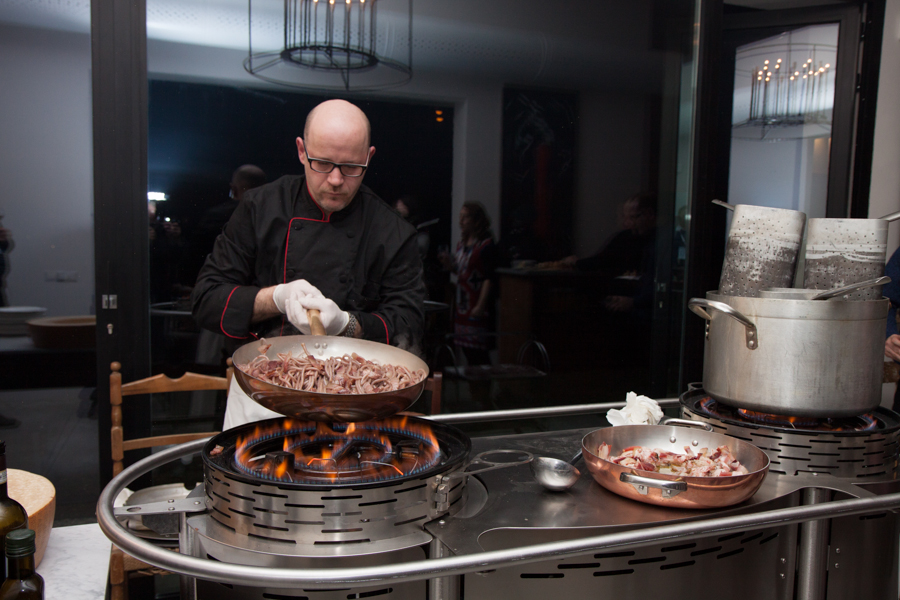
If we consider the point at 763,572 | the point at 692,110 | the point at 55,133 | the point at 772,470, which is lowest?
the point at 763,572

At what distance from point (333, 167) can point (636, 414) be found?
48.6 inches

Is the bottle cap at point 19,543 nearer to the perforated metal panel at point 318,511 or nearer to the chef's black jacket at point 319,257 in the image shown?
the perforated metal panel at point 318,511

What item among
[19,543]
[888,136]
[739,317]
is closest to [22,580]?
[19,543]

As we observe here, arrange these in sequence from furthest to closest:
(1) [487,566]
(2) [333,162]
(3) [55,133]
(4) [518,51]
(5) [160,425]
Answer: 1. (4) [518,51]
2. (5) [160,425]
3. (3) [55,133]
4. (2) [333,162]
5. (1) [487,566]

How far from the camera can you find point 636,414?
1730 millimetres

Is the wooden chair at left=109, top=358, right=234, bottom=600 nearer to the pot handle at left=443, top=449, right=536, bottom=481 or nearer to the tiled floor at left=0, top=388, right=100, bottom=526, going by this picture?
the tiled floor at left=0, top=388, right=100, bottom=526

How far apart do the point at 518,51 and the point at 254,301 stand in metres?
2.51

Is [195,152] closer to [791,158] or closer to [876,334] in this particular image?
[876,334]

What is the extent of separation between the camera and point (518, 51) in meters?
3.91

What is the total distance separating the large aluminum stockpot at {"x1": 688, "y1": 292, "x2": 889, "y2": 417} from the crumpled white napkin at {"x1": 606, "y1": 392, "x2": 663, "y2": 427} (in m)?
0.23

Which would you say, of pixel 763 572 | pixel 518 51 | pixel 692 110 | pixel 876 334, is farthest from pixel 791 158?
pixel 763 572

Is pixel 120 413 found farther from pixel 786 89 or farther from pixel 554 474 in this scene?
pixel 786 89

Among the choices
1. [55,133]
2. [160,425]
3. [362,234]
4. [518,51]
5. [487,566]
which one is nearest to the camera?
[487,566]

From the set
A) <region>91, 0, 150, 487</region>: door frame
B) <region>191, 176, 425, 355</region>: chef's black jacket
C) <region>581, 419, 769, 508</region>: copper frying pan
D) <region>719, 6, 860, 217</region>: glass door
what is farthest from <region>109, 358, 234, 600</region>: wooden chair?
<region>719, 6, 860, 217</region>: glass door
